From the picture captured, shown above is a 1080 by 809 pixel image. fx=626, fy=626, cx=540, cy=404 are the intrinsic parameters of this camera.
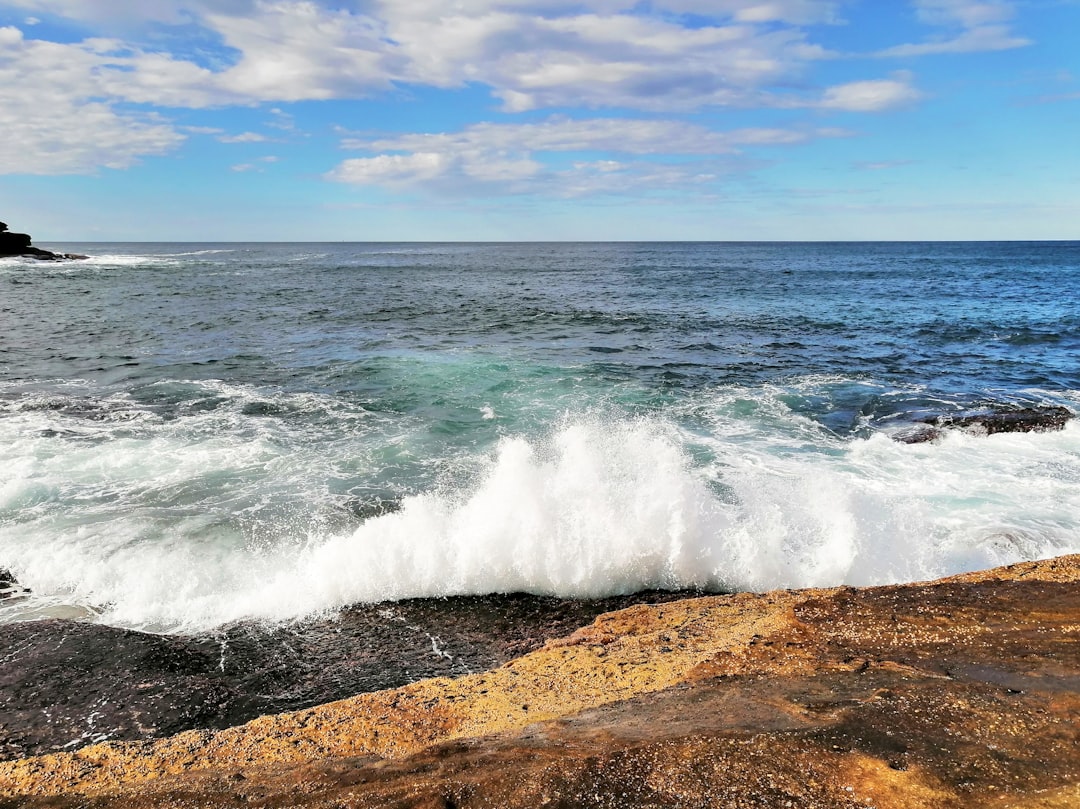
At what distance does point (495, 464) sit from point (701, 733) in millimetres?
6789

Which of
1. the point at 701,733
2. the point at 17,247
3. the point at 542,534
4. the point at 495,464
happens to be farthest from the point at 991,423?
the point at 17,247

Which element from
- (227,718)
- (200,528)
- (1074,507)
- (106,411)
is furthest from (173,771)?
(106,411)

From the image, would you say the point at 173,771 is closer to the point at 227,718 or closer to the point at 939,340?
the point at 227,718

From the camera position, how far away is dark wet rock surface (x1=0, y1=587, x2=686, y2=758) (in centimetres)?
472

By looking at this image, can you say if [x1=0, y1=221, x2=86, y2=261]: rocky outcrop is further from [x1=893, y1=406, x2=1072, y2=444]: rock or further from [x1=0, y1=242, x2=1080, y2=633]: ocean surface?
[x1=893, y1=406, x2=1072, y2=444]: rock

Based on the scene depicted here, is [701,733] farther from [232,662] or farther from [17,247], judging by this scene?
[17,247]

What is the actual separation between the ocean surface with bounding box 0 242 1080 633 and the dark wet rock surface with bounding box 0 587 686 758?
39 centimetres

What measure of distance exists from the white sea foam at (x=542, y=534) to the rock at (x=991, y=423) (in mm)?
1927

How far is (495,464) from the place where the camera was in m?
10.1

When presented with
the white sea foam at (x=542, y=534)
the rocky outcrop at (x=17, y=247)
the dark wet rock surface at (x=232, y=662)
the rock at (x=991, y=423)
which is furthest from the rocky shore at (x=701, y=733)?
the rocky outcrop at (x=17, y=247)

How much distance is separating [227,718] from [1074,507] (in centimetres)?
1066

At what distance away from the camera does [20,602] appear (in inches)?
253

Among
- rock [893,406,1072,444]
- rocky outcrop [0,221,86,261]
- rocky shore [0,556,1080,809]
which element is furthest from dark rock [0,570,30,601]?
rocky outcrop [0,221,86,261]

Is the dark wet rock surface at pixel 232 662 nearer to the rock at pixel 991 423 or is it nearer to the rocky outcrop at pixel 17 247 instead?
the rock at pixel 991 423
